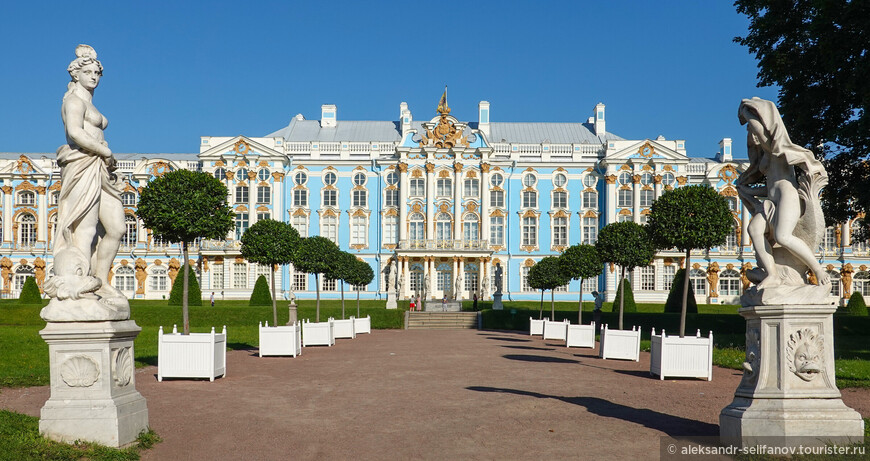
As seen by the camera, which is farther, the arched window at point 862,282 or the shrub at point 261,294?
the arched window at point 862,282

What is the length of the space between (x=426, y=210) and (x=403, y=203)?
1.61 m

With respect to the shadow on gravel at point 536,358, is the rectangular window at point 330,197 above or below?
above

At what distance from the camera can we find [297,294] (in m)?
49.0

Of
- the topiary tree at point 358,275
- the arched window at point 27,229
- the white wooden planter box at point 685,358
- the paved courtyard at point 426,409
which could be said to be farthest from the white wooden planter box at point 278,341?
the arched window at point 27,229

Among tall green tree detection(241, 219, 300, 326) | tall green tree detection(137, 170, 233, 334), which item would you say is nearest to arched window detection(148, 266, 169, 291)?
tall green tree detection(241, 219, 300, 326)

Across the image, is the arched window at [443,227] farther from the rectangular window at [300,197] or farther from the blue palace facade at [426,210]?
the rectangular window at [300,197]

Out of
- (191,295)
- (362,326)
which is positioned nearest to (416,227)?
(191,295)

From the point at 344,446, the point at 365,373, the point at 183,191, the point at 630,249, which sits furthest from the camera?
the point at 630,249

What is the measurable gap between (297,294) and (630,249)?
99.3 feet

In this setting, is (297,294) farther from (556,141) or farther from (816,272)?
(816,272)

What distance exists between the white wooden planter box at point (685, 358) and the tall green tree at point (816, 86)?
19.6 feet

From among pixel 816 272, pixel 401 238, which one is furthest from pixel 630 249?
pixel 401 238

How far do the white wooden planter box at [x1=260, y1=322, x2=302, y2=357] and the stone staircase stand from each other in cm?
1592

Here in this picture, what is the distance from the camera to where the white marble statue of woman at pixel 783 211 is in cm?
662
